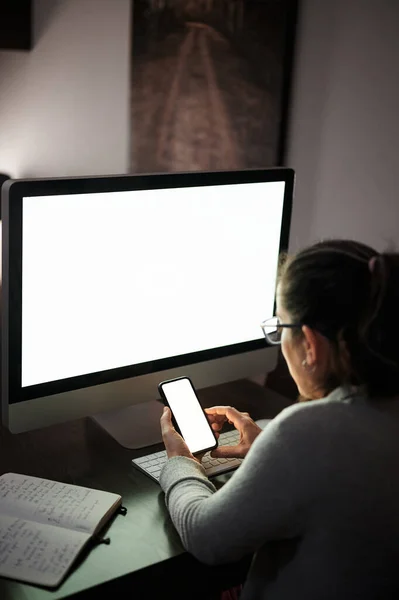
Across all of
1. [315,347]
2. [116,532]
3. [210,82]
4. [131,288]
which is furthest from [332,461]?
[210,82]

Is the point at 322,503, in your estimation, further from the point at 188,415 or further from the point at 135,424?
the point at 135,424

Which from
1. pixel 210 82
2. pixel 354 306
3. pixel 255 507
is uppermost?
pixel 210 82

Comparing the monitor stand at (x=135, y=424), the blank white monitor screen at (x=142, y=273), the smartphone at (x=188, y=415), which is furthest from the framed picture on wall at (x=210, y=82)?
the smartphone at (x=188, y=415)

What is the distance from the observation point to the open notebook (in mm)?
1018

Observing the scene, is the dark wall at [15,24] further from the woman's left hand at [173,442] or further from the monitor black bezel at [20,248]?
the woman's left hand at [173,442]

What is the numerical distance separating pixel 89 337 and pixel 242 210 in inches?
14.9

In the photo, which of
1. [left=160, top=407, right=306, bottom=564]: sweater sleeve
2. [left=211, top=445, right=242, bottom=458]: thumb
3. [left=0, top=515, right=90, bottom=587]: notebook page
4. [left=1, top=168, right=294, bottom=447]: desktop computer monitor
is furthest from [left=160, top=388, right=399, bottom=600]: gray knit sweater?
[left=1, top=168, right=294, bottom=447]: desktop computer monitor

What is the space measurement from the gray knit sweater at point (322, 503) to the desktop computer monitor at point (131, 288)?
1.30 feet

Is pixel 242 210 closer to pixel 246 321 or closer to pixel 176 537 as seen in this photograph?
pixel 246 321

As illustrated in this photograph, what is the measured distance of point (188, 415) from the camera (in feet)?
4.31

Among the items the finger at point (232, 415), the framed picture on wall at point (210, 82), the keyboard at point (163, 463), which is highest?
the framed picture on wall at point (210, 82)

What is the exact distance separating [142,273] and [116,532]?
44cm

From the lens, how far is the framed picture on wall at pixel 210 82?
208cm

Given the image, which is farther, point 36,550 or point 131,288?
point 131,288
